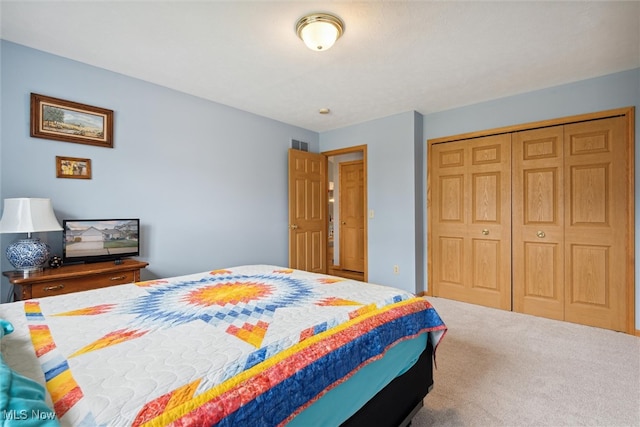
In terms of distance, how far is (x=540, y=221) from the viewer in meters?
3.28

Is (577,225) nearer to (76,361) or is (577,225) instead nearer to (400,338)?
(400,338)

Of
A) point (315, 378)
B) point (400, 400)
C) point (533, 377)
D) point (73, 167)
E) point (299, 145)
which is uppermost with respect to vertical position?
point (299, 145)

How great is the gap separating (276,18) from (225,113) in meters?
1.89

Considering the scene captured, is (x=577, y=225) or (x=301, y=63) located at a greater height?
(x=301, y=63)

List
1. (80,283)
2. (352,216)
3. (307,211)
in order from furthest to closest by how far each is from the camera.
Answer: (352,216) → (307,211) → (80,283)

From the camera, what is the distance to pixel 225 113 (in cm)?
370

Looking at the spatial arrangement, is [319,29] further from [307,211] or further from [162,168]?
[307,211]

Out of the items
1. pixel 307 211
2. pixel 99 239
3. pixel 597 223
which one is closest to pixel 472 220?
pixel 597 223

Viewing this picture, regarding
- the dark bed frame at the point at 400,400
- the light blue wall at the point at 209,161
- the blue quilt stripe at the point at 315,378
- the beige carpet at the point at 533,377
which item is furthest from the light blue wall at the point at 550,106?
the blue quilt stripe at the point at 315,378

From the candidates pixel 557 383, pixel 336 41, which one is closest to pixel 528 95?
pixel 336 41

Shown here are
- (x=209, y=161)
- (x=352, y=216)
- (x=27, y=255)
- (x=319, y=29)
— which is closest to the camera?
(x=319, y=29)

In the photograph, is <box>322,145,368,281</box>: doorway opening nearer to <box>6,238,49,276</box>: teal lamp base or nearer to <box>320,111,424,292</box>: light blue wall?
<box>320,111,424,292</box>: light blue wall

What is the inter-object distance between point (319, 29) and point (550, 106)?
8.88ft

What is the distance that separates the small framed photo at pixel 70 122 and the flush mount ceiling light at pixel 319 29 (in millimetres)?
1996
